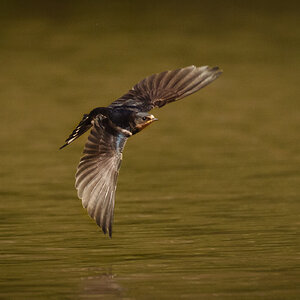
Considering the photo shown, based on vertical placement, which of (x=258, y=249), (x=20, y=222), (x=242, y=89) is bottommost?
(x=258, y=249)

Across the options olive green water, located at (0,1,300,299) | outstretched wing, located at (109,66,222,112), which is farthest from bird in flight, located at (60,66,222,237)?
olive green water, located at (0,1,300,299)

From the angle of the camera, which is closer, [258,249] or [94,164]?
[94,164]

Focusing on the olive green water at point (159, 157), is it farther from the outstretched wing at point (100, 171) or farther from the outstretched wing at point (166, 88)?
the outstretched wing at point (166, 88)

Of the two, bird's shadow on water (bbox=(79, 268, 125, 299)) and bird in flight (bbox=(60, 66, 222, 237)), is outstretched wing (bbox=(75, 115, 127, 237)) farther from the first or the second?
bird's shadow on water (bbox=(79, 268, 125, 299))

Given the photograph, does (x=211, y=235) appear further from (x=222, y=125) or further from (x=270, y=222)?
(x=222, y=125)

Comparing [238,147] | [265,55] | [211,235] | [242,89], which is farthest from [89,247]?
[265,55]

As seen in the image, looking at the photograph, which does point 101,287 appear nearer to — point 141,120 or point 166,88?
point 141,120

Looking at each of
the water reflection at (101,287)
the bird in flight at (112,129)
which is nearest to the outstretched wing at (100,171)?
the bird in flight at (112,129)

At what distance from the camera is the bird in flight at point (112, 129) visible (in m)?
4.90

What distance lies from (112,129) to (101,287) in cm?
79

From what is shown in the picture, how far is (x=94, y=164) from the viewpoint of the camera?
5.04 meters

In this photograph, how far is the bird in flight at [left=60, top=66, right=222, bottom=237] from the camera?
4.90 metres

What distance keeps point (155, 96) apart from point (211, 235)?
0.75 m

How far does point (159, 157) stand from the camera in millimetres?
8688
